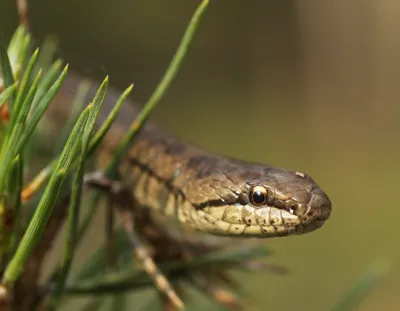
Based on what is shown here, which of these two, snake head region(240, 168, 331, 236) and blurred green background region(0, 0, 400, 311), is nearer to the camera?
snake head region(240, 168, 331, 236)

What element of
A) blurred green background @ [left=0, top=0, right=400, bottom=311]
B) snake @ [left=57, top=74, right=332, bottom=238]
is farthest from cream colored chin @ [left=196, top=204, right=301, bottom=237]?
blurred green background @ [left=0, top=0, right=400, bottom=311]

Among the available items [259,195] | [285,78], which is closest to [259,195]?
[259,195]

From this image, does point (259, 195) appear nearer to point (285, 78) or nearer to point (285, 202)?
point (285, 202)

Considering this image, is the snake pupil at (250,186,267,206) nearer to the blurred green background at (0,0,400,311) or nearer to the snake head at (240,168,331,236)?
the snake head at (240,168,331,236)

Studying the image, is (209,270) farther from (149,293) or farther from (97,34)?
(97,34)

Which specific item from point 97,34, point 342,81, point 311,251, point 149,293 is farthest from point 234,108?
point 149,293

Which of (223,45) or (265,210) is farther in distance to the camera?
(223,45)
